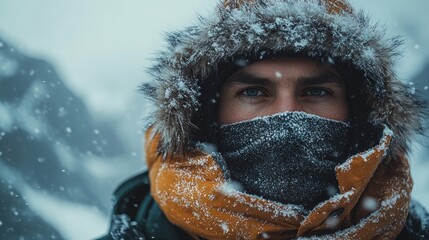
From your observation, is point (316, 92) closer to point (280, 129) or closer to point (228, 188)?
point (280, 129)

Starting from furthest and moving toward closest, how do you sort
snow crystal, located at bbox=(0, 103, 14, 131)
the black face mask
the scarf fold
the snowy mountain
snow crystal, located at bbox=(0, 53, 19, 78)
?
1. snow crystal, located at bbox=(0, 53, 19, 78)
2. snow crystal, located at bbox=(0, 103, 14, 131)
3. the snowy mountain
4. the black face mask
5. the scarf fold

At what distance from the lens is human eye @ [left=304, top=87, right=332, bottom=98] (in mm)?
1984

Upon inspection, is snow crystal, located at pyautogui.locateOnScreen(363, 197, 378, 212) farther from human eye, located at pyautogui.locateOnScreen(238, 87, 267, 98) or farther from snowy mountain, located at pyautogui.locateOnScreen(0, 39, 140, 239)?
snowy mountain, located at pyautogui.locateOnScreen(0, 39, 140, 239)

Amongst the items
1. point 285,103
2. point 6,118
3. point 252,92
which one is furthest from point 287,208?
point 6,118

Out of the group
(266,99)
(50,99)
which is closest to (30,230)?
(50,99)

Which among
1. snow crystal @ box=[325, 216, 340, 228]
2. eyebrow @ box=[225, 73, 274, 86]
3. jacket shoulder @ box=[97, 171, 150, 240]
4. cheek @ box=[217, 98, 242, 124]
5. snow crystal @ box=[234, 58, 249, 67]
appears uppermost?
snow crystal @ box=[234, 58, 249, 67]

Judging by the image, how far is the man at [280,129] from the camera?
170 cm

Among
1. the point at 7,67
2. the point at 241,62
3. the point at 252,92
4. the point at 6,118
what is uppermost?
the point at 241,62

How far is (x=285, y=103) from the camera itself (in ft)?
6.22

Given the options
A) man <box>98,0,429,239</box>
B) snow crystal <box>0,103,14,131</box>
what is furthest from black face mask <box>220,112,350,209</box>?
snow crystal <box>0,103,14,131</box>

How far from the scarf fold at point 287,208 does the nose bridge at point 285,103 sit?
0.35 meters

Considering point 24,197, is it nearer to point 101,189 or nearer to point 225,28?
point 101,189

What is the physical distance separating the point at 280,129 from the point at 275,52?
381 millimetres

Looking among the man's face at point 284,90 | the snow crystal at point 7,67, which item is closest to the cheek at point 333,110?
the man's face at point 284,90
